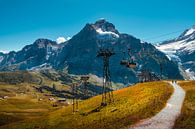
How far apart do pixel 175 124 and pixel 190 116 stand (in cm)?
676

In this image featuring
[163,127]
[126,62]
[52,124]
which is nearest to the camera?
[163,127]

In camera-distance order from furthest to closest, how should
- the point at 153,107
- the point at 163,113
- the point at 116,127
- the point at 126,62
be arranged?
the point at 126,62
the point at 153,107
the point at 163,113
the point at 116,127

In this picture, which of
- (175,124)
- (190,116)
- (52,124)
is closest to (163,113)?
(190,116)

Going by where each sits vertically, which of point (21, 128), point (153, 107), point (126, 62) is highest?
point (126, 62)

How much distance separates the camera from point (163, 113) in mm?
67812

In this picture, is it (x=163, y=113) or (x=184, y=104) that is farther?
(x=184, y=104)

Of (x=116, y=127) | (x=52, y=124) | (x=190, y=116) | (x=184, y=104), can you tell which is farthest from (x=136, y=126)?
(x=52, y=124)

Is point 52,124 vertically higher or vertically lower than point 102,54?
lower

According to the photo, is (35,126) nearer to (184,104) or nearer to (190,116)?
(184,104)

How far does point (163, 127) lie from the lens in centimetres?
5316

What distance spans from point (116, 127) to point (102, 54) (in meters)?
59.8

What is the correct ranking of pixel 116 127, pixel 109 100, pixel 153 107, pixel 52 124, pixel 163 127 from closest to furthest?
pixel 163 127 < pixel 116 127 < pixel 153 107 < pixel 52 124 < pixel 109 100

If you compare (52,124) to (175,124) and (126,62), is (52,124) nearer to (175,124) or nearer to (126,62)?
(126,62)

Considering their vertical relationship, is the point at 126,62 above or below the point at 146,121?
above
